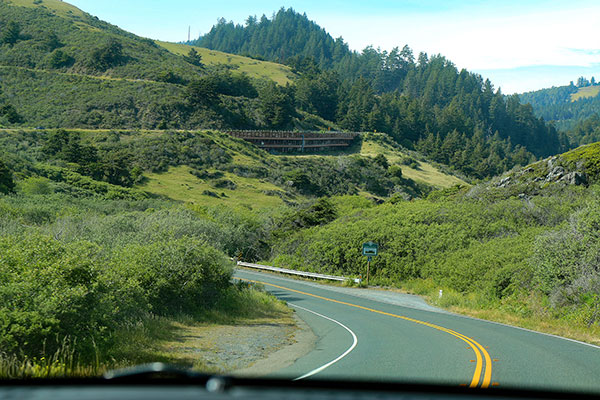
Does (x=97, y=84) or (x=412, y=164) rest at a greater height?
(x=97, y=84)

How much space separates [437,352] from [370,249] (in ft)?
73.3

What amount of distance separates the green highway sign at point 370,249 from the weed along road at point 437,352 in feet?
35.9

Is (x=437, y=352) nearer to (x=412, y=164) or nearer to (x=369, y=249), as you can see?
(x=369, y=249)

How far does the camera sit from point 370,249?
3516 cm

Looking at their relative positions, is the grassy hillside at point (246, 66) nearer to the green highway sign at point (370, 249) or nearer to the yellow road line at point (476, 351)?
the green highway sign at point (370, 249)

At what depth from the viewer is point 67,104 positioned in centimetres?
8762

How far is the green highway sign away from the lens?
1379 inches

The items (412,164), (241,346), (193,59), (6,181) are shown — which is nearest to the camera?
(241,346)

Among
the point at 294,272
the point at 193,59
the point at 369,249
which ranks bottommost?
the point at 294,272

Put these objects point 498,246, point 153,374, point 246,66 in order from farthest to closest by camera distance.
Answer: point 246,66, point 498,246, point 153,374

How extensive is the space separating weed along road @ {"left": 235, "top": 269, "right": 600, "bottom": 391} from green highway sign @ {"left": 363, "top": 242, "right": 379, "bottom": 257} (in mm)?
10956

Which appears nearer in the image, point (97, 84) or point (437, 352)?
point (437, 352)

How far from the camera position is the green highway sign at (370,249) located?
1379 inches

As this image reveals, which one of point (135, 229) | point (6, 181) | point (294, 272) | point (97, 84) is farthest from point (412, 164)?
point (135, 229)
